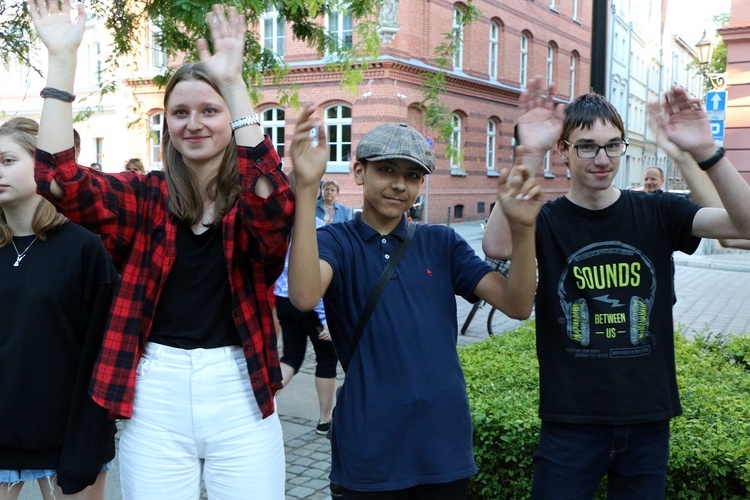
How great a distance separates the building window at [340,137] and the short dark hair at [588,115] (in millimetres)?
21977

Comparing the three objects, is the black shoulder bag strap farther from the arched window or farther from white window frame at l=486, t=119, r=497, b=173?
the arched window

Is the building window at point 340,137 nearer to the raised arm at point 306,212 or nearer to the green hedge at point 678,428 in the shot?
the green hedge at point 678,428

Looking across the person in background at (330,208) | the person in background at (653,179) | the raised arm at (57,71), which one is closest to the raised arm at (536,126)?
the raised arm at (57,71)

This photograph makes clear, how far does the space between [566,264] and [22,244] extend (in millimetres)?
1994

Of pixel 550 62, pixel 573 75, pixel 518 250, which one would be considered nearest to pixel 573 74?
pixel 573 75

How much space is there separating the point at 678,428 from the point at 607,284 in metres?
1.26

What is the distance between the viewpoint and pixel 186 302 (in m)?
2.18

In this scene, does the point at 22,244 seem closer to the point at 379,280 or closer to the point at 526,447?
the point at 379,280

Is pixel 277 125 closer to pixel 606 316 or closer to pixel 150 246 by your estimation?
pixel 606 316

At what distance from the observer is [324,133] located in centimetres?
205

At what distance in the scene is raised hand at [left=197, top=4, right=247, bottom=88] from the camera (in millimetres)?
1983

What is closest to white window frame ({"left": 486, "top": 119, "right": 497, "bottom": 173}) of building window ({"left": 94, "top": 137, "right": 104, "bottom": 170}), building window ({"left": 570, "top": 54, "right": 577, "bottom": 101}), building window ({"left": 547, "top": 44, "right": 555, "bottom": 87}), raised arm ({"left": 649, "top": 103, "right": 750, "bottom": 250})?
building window ({"left": 547, "top": 44, "right": 555, "bottom": 87})

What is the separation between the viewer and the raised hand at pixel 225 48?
1983mm

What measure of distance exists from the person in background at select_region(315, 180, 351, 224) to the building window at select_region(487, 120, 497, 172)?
861 inches
